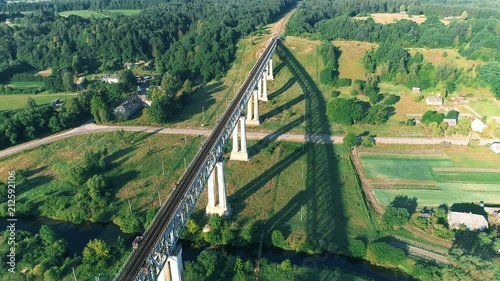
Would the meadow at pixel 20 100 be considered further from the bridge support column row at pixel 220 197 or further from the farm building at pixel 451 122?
the farm building at pixel 451 122

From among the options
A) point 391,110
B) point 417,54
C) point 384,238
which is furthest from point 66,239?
point 417,54

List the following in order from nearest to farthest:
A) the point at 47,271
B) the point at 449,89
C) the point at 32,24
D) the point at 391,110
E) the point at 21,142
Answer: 1. the point at 47,271
2. the point at 21,142
3. the point at 391,110
4. the point at 449,89
5. the point at 32,24

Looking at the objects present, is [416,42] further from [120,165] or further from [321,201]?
[120,165]

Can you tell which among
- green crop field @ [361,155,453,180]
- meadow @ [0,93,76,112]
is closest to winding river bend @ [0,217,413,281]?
green crop field @ [361,155,453,180]

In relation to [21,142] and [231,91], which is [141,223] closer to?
[21,142]

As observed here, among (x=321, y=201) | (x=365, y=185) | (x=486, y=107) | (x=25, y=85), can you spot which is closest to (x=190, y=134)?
(x=321, y=201)

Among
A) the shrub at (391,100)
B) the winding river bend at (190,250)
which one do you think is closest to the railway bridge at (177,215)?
the winding river bend at (190,250)

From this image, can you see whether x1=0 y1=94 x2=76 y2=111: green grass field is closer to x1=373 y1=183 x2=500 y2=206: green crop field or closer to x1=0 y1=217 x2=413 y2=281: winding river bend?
x1=0 y1=217 x2=413 y2=281: winding river bend
